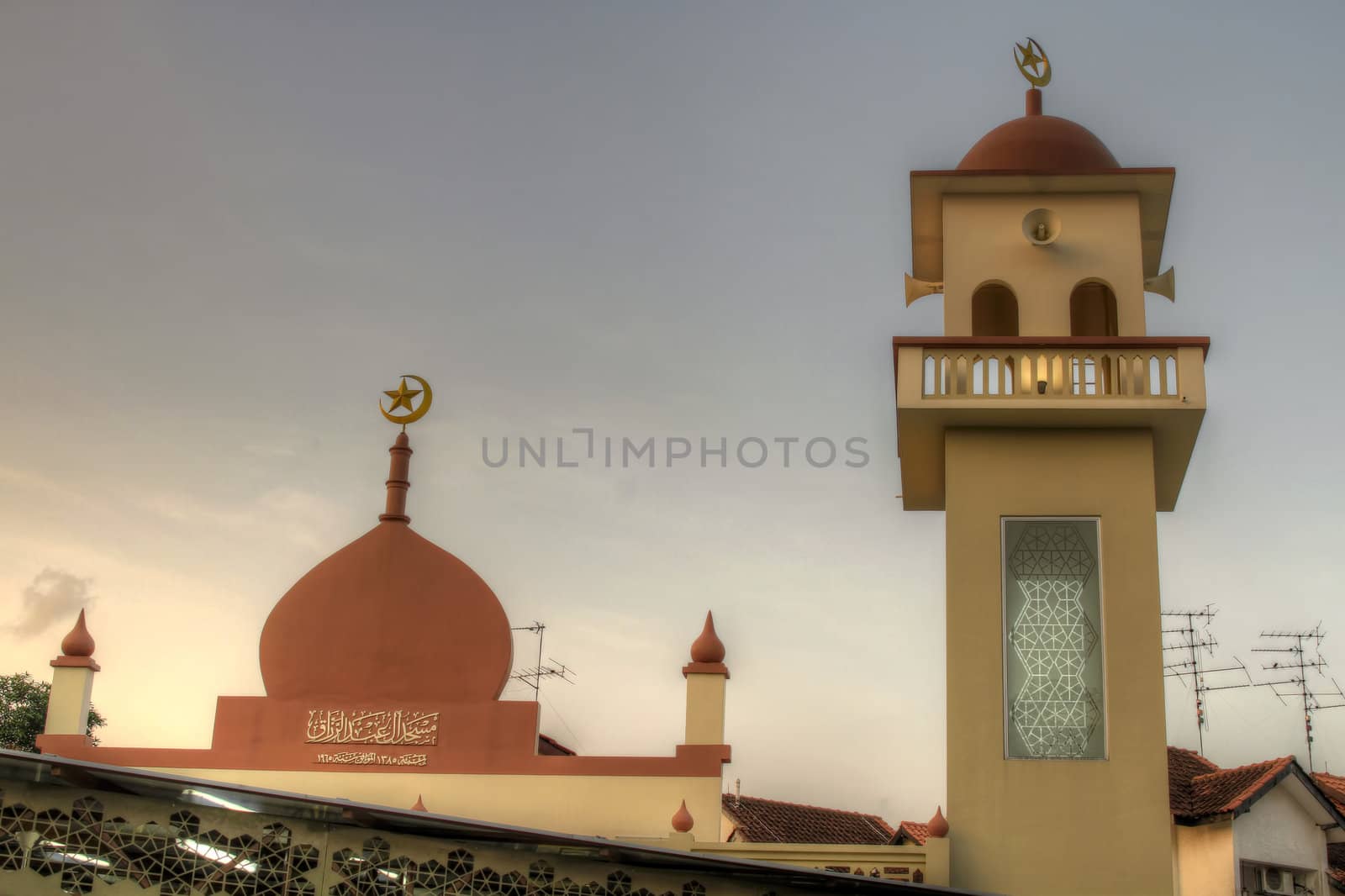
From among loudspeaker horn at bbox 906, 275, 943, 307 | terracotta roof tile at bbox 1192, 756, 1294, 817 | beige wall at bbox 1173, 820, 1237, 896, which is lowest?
beige wall at bbox 1173, 820, 1237, 896

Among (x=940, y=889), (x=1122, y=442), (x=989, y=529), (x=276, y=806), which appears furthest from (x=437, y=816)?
(x=1122, y=442)

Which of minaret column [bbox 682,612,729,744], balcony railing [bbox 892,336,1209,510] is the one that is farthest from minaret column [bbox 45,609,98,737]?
balcony railing [bbox 892,336,1209,510]

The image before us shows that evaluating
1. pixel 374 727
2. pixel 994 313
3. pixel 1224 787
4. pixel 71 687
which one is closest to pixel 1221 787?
pixel 1224 787

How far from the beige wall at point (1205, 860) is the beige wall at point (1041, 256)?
4.94 m

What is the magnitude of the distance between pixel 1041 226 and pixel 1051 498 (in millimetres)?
2553

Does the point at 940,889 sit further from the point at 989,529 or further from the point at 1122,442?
the point at 1122,442

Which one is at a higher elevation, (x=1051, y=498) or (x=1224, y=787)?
(x=1051, y=498)

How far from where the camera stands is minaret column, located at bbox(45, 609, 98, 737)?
12.9 metres

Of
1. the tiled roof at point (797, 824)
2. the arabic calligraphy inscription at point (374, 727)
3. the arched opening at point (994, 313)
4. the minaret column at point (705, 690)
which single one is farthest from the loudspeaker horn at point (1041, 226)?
the tiled roof at point (797, 824)

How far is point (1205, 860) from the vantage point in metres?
13.7

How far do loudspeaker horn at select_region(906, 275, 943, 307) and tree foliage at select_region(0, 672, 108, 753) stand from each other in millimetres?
13613

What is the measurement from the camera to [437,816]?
8367mm

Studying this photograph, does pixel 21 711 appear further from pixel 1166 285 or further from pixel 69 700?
pixel 1166 285

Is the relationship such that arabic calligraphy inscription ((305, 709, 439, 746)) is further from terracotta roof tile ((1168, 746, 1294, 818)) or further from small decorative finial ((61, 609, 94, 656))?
terracotta roof tile ((1168, 746, 1294, 818))
